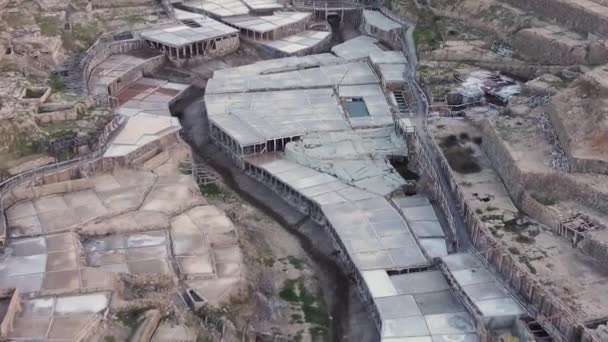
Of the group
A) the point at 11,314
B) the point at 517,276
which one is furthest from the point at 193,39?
the point at 517,276

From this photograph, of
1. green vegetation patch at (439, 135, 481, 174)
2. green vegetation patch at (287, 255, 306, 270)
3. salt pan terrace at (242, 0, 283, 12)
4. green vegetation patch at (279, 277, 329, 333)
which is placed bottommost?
green vegetation patch at (279, 277, 329, 333)

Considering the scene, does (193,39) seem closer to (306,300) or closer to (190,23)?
(190,23)

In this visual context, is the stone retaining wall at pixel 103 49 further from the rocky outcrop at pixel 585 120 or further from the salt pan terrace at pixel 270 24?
the rocky outcrop at pixel 585 120

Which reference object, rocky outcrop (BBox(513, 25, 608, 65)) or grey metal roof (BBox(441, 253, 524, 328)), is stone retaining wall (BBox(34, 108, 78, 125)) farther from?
rocky outcrop (BBox(513, 25, 608, 65))

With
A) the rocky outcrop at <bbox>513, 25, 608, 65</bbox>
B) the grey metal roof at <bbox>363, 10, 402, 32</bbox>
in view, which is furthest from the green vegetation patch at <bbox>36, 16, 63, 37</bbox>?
the rocky outcrop at <bbox>513, 25, 608, 65</bbox>

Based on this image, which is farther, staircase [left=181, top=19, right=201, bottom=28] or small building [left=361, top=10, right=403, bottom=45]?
staircase [left=181, top=19, right=201, bottom=28]

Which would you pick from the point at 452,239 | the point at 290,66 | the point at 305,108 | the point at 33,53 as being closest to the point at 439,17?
the point at 290,66

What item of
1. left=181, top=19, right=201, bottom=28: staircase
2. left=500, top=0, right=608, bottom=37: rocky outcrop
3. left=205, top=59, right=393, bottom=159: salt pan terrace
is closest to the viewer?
left=205, top=59, right=393, bottom=159: salt pan terrace

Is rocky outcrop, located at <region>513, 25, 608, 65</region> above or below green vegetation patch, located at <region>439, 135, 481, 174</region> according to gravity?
above

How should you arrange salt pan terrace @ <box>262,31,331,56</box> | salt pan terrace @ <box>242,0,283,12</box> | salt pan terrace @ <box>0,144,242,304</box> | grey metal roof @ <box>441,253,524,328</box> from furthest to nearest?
salt pan terrace @ <box>242,0,283,12</box>, salt pan terrace @ <box>262,31,331,56</box>, salt pan terrace @ <box>0,144,242,304</box>, grey metal roof @ <box>441,253,524,328</box>
